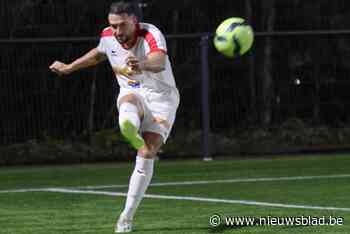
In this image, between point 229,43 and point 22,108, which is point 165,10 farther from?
point 229,43

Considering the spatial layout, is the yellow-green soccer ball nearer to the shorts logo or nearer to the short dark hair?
the shorts logo

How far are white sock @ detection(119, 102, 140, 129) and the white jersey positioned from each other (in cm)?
37

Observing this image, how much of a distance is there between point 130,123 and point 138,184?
66 centimetres

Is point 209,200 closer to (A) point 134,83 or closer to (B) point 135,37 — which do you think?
(A) point 134,83

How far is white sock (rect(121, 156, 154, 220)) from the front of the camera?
A: 9.56m

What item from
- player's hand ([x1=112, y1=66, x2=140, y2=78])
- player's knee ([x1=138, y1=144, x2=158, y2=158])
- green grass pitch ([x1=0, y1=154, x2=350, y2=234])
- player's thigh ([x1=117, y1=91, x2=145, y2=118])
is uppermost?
player's hand ([x1=112, y1=66, x2=140, y2=78])

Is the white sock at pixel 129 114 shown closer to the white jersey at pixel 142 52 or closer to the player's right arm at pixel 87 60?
the white jersey at pixel 142 52

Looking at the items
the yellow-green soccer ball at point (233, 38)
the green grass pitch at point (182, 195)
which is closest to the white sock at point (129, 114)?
the green grass pitch at point (182, 195)

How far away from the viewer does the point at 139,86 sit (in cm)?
980

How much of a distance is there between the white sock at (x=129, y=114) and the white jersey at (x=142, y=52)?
369mm

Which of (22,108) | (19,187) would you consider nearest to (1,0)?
(22,108)

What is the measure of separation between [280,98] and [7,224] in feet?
33.7

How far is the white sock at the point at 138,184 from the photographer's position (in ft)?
31.4

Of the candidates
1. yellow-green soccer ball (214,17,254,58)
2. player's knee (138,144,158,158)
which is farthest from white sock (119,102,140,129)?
yellow-green soccer ball (214,17,254,58)
